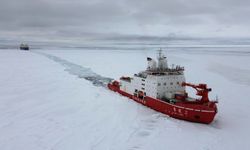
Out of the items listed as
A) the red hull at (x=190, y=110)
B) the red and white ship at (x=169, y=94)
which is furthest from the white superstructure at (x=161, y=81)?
the red hull at (x=190, y=110)

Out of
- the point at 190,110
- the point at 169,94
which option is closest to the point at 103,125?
the point at 190,110

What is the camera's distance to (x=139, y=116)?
632 inches

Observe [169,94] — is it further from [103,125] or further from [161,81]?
[103,125]

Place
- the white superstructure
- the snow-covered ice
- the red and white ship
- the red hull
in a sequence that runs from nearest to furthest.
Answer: the snow-covered ice → the red hull → the red and white ship → the white superstructure

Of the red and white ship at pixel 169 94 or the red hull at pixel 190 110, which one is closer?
the red hull at pixel 190 110

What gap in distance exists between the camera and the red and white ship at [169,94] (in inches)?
575

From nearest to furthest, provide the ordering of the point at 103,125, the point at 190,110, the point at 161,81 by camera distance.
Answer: the point at 103,125 < the point at 190,110 < the point at 161,81

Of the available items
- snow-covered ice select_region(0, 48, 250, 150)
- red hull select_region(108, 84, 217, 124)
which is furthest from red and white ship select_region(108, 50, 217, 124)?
snow-covered ice select_region(0, 48, 250, 150)

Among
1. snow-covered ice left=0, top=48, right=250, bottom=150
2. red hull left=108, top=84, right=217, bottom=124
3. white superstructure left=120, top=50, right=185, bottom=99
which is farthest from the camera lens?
white superstructure left=120, top=50, right=185, bottom=99

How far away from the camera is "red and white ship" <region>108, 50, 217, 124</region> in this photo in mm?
14617

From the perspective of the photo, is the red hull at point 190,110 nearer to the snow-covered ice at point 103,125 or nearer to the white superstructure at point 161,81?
the snow-covered ice at point 103,125

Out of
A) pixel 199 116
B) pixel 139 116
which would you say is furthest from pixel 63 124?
pixel 199 116

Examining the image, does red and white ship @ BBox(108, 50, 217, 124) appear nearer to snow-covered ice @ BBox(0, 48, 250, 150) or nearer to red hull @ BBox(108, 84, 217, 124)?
red hull @ BBox(108, 84, 217, 124)

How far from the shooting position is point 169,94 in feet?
56.6
